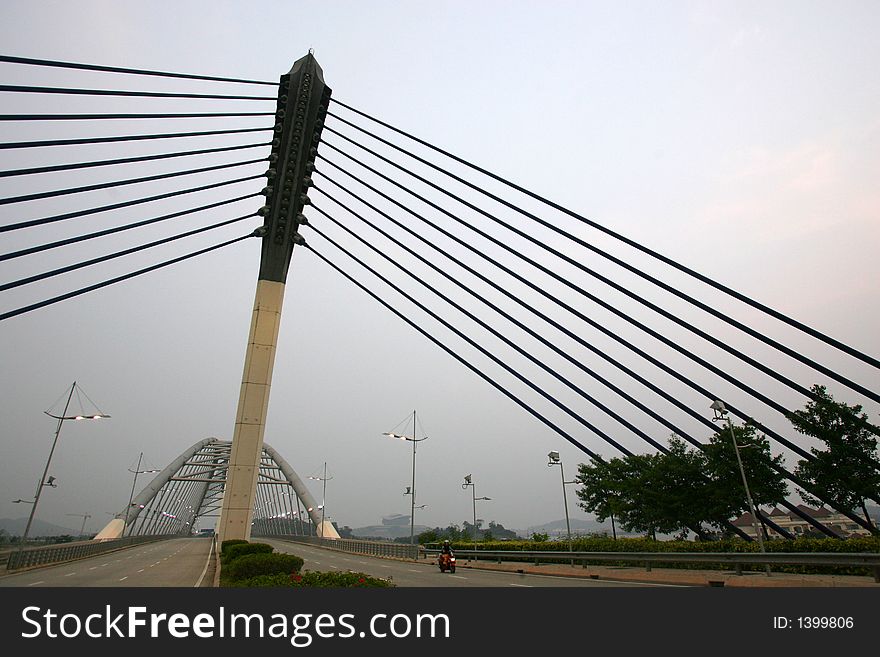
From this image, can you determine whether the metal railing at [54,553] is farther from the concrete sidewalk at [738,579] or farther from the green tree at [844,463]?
the green tree at [844,463]

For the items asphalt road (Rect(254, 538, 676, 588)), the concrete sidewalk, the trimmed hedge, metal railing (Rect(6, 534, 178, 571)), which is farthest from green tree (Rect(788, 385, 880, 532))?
metal railing (Rect(6, 534, 178, 571))

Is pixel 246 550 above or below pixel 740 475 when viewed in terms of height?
below

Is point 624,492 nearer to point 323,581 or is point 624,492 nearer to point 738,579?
point 738,579

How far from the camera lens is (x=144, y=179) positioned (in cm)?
2116

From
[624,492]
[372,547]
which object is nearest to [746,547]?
[624,492]

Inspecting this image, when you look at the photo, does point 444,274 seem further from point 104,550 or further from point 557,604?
point 104,550

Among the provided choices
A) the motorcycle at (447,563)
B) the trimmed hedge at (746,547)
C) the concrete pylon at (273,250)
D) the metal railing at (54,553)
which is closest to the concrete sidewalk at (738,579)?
the trimmed hedge at (746,547)

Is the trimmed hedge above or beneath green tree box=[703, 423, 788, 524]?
beneath

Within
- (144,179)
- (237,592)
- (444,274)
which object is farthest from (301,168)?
(237,592)

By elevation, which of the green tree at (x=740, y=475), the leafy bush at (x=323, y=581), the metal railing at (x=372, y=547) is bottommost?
the leafy bush at (x=323, y=581)

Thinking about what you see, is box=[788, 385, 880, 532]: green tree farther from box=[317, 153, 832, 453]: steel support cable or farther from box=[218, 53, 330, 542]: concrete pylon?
box=[218, 53, 330, 542]: concrete pylon

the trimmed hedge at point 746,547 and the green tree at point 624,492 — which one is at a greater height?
the green tree at point 624,492

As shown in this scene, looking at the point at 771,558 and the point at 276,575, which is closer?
the point at 276,575

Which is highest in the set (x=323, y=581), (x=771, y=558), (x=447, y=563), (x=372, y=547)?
(x=372, y=547)
